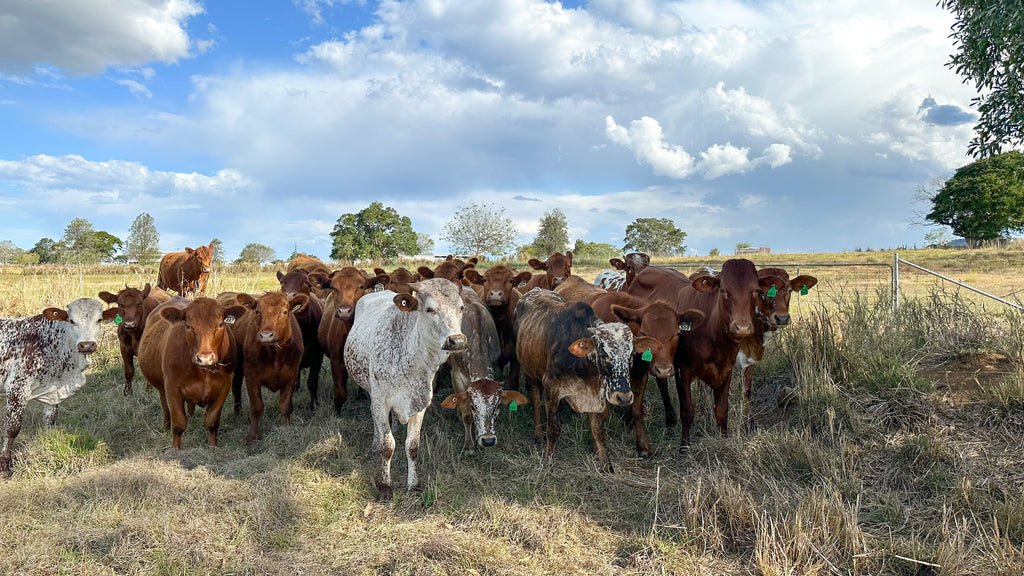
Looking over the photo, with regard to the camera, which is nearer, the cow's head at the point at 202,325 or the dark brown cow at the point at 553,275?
the cow's head at the point at 202,325

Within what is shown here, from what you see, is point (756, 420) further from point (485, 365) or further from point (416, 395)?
point (416, 395)

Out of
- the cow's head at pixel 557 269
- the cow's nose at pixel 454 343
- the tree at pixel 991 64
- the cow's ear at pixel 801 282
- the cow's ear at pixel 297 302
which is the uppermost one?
the tree at pixel 991 64

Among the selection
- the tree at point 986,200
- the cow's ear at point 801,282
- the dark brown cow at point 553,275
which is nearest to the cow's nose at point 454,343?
the cow's ear at point 801,282

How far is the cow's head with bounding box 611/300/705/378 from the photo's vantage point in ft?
17.5

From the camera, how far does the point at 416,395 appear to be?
5547 millimetres

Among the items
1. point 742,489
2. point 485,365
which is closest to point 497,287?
point 485,365

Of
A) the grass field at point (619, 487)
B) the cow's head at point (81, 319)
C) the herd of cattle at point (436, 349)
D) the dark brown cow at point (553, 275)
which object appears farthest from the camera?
the dark brown cow at point (553, 275)

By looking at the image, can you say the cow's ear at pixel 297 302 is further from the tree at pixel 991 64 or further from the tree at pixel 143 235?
the tree at pixel 143 235

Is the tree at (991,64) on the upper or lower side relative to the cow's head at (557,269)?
upper

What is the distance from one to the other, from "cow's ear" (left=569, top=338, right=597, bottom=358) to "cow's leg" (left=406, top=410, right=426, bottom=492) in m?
1.55

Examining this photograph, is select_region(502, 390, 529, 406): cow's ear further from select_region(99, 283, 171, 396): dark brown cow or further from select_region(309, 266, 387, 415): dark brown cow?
select_region(99, 283, 171, 396): dark brown cow

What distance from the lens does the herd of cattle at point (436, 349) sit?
5512 millimetres

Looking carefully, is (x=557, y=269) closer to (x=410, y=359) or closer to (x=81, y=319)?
(x=410, y=359)

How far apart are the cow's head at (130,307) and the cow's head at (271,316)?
251cm
